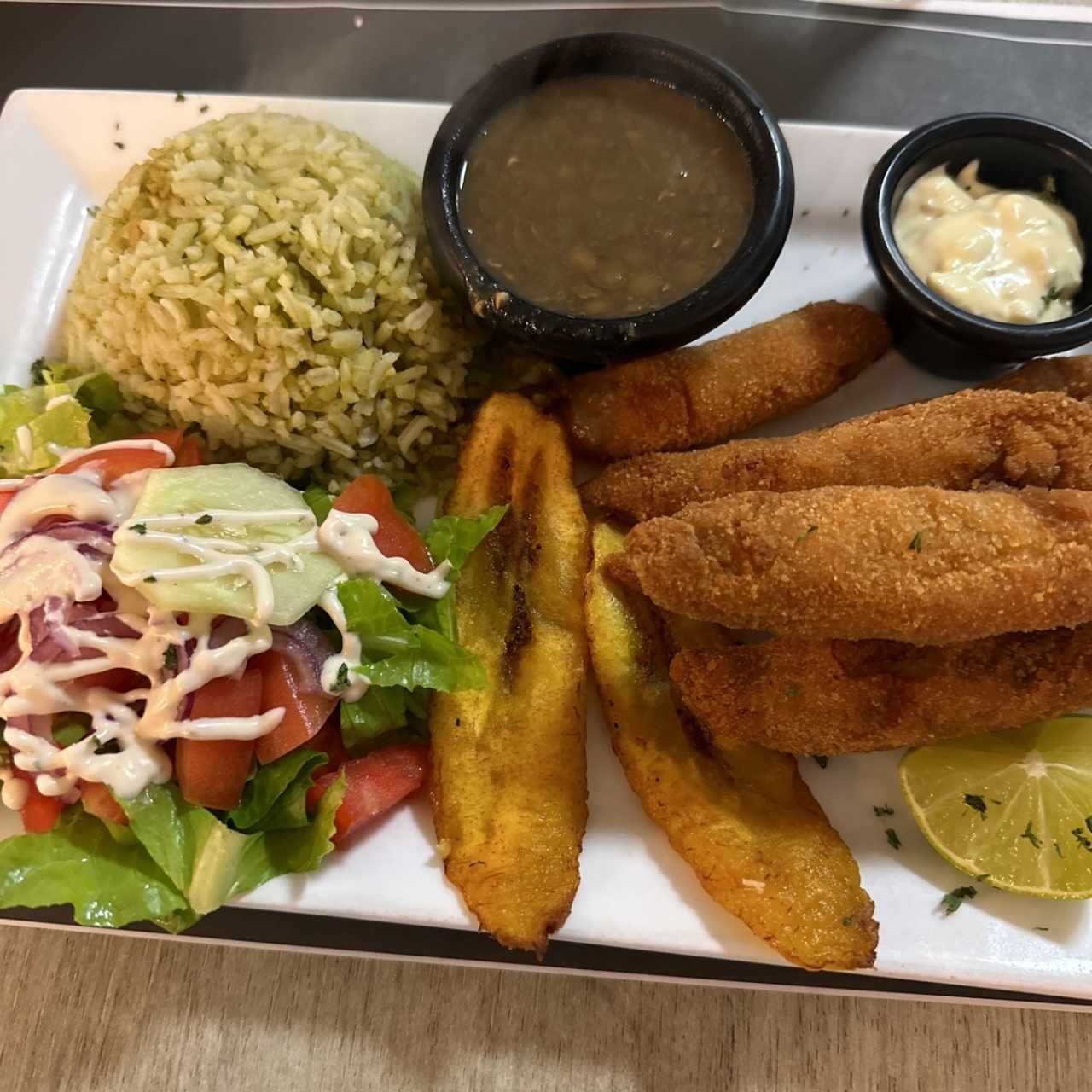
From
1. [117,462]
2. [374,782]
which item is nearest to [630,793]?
[374,782]

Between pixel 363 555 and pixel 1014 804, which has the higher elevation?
pixel 363 555

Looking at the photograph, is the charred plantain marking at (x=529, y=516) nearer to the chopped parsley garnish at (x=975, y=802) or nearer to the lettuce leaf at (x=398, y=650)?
the lettuce leaf at (x=398, y=650)

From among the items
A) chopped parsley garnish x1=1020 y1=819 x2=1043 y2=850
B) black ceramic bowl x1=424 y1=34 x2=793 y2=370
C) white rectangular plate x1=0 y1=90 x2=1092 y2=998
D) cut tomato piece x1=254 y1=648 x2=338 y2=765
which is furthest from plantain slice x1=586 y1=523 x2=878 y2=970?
cut tomato piece x1=254 y1=648 x2=338 y2=765

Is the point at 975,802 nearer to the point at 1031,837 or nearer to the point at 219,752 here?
the point at 1031,837

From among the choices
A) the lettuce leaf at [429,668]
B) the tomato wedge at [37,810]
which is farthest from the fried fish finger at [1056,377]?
the tomato wedge at [37,810]

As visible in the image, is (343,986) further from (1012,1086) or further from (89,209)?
(89,209)

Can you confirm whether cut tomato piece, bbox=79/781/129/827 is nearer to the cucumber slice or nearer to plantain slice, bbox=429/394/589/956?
the cucumber slice
